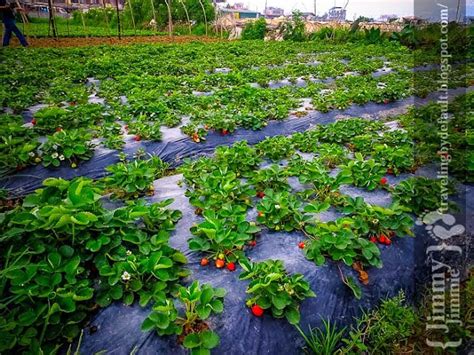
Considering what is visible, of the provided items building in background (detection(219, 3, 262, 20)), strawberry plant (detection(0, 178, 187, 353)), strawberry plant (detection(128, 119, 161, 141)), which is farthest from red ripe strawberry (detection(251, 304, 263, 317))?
building in background (detection(219, 3, 262, 20))

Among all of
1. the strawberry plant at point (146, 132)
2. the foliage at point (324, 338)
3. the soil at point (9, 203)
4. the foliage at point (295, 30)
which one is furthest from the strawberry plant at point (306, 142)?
the foliage at point (295, 30)

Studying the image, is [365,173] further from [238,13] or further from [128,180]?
[238,13]

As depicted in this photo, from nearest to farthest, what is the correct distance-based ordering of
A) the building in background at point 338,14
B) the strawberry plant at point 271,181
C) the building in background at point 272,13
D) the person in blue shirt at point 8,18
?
the strawberry plant at point 271,181
the person in blue shirt at point 8,18
the building in background at point 338,14
the building in background at point 272,13

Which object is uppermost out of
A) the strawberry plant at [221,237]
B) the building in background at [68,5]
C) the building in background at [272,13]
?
the building in background at [272,13]

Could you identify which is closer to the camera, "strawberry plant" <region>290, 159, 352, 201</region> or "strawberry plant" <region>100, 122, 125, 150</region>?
"strawberry plant" <region>290, 159, 352, 201</region>

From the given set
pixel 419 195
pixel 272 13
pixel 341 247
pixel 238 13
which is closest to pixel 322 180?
pixel 419 195

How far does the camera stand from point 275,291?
2.02 m

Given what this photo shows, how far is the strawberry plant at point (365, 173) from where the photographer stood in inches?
133

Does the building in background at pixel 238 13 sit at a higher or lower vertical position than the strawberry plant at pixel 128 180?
higher

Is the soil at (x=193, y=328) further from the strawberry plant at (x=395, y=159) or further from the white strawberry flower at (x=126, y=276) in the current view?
the strawberry plant at (x=395, y=159)

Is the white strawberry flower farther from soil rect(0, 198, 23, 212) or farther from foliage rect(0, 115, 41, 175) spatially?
foliage rect(0, 115, 41, 175)

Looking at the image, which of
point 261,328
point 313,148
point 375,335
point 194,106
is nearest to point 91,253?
point 261,328

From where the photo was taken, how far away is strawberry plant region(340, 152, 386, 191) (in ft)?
11.1

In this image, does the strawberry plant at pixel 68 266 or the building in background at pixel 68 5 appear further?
the building in background at pixel 68 5
